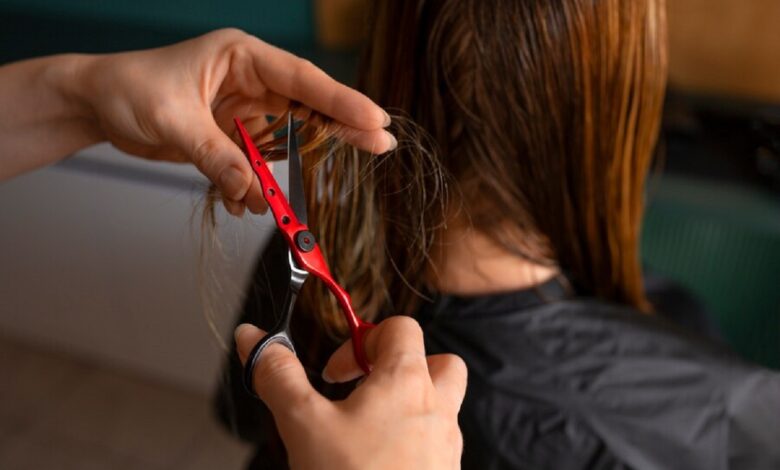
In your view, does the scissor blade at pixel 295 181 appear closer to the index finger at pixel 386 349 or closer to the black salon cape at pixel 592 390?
the index finger at pixel 386 349

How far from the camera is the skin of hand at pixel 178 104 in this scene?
642 mm

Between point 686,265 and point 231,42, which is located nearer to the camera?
point 231,42

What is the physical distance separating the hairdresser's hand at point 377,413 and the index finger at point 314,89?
0.18 metres

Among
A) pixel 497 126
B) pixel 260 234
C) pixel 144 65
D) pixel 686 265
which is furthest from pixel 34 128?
pixel 686 265

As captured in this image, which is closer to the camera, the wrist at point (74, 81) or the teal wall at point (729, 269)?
the wrist at point (74, 81)

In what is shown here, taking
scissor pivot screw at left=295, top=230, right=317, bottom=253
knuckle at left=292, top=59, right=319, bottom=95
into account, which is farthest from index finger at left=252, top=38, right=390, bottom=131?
scissor pivot screw at left=295, top=230, right=317, bottom=253

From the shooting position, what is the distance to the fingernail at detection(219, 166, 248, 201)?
62 cm

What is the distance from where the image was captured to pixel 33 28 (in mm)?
1992

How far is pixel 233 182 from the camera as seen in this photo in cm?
63

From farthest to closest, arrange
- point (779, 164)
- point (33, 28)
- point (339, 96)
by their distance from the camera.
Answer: point (33, 28), point (779, 164), point (339, 96)

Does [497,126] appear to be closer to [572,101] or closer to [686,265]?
[572,101]

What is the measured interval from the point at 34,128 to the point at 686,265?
1.47 metres

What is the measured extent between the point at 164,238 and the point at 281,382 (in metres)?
1.09

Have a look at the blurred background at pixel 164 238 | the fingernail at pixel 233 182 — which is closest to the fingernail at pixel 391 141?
the fingernail at pixel 233 182
